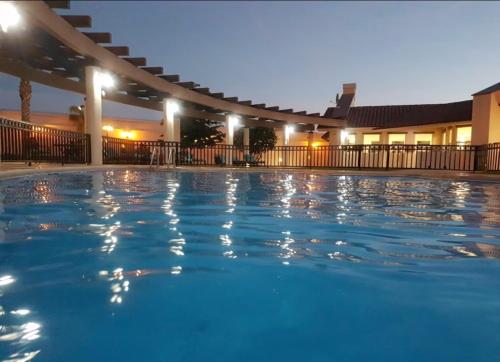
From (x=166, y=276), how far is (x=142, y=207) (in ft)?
10.4

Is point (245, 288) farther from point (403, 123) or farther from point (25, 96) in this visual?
point (403, 123)

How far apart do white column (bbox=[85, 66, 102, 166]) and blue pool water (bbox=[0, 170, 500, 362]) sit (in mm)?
10973

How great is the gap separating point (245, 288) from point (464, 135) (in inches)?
990

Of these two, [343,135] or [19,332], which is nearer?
[19,332]

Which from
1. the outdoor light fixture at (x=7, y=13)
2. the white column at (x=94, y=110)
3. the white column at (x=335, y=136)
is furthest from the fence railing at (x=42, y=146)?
the white column at (x=335, y=136)

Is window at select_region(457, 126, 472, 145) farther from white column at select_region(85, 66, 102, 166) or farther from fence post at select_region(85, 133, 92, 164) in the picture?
fence post at select_region(85, 133, 92, 164)

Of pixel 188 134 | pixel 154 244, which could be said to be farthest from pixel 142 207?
pixel 188 134

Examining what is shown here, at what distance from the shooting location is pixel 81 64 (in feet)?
48.4

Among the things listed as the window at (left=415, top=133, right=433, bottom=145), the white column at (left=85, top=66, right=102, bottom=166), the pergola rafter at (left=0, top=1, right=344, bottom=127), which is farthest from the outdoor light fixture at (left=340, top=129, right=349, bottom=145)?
the white column at (left=85, top=66, right=102, bottom=166)

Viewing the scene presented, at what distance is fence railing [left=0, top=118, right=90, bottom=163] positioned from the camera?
462 inches

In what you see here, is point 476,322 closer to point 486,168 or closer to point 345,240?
point 345,240

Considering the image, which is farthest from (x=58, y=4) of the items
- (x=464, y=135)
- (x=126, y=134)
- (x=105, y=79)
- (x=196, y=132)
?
(x=126, y=134)

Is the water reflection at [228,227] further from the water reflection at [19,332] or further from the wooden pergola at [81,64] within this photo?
the wooden pergola at [81,64]

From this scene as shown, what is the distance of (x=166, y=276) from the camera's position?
105 inches
